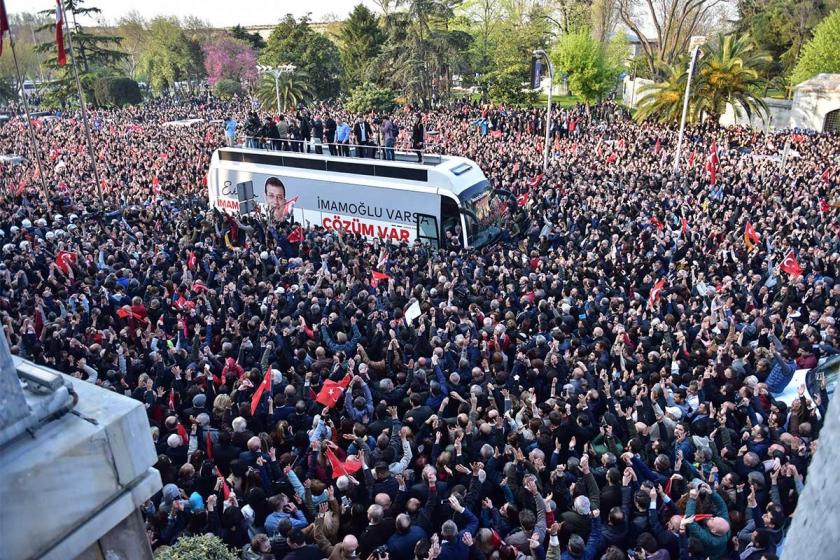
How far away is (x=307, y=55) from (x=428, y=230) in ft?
113

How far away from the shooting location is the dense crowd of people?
18.3ft

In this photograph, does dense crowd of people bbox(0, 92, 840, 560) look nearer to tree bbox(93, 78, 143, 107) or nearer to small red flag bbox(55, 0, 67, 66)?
small red flag bbox(55, 0, 67, 66)

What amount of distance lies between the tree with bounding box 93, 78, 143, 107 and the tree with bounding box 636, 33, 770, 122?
3869 cm

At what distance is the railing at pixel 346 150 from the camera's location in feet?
50.7

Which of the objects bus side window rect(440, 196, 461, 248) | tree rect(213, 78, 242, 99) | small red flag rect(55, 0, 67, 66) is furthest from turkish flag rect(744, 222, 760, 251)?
tree rect(213, 78, 242, 99)

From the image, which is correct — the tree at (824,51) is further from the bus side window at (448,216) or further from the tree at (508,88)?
the bus side window at (448,216)

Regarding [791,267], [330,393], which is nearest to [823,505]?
[330,393]

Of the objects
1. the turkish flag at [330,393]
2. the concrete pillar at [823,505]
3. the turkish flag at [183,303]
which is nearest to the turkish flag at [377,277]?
the turkish flag at [183,303]

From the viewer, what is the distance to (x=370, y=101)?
37.3m

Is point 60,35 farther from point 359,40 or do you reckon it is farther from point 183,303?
point 359,40

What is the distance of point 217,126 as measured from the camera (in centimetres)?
3434

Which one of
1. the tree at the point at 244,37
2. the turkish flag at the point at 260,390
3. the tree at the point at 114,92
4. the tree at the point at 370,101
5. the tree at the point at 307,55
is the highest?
the tree at the point at 244,37

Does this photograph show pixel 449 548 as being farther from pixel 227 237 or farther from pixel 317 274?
pixel 227 237

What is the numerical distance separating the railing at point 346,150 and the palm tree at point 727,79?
58.9 feet
